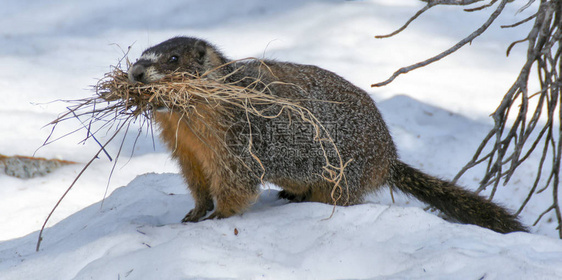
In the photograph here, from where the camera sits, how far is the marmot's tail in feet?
14.4

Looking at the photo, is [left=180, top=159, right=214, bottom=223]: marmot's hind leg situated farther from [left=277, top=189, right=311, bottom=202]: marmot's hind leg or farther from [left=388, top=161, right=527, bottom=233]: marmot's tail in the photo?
[left=388, top=161, right=527, bottom=233]: marmot's tail

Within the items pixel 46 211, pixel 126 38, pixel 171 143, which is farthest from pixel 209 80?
pixel 126 38

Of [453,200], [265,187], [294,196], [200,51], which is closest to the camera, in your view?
[200,51]

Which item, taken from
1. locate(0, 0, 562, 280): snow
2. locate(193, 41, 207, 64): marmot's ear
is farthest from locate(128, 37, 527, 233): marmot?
locate(0, 0, 562, 280): snow

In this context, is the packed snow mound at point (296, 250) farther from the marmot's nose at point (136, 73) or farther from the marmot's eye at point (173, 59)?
the marmot's eye at point (173, 59)

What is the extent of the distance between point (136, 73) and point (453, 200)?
2490 mm

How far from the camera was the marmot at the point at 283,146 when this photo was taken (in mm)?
3824

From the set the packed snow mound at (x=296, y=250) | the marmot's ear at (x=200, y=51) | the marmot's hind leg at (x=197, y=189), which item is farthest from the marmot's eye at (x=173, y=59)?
the packed snow mound at (x=296, y=250)

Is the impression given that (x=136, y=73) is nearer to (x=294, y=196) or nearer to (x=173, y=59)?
(x=173, y=59)

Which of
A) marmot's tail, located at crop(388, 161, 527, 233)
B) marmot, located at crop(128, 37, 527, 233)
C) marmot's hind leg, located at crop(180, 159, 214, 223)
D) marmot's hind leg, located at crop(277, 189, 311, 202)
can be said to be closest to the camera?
marmot, located at crop(128, 37, 527, 233)

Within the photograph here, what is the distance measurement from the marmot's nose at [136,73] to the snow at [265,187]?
82 cm

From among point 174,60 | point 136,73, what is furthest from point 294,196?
point 136,73

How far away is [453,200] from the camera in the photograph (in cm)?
454

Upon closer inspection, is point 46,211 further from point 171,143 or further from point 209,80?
point 209,80
